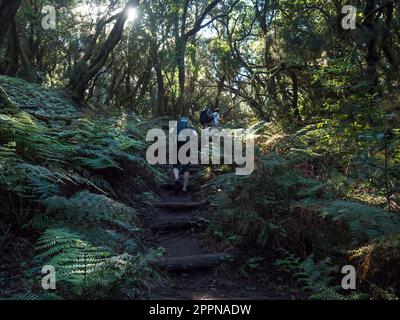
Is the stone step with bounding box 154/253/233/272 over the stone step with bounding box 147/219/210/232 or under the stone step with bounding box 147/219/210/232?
under

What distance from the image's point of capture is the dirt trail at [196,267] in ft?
16.0

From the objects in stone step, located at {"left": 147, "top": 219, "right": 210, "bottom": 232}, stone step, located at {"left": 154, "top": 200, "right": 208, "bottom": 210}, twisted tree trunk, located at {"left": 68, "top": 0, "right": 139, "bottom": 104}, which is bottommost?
stone step, located at {"left": 147, "top": 219, "right": 210, "bottom": 232}

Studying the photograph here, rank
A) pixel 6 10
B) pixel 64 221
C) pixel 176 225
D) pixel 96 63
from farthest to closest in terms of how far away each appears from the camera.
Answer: pixel 96 63, pixel 176 225, pixel 6 10, pixel 64 221

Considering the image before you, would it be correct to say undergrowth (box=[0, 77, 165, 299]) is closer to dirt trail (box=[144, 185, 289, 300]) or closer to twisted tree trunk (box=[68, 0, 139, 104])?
dirt trail (box=[144, 185, 289, 300])

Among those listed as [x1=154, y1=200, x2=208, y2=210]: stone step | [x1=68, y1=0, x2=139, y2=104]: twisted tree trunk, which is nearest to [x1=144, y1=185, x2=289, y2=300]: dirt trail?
[x1=154, y1=200, x2=208, y2=210]: stone step

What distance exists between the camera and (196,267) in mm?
5617

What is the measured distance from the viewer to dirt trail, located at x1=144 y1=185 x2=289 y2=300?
4.89 metres

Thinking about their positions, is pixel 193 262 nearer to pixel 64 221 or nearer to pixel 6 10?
pixel 64 221

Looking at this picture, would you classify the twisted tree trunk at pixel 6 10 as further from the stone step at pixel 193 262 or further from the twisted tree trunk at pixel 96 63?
the twisted tree trunk at pixel 96 63

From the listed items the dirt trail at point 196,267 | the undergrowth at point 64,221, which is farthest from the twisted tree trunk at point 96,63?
the dirt trail at point 196,267

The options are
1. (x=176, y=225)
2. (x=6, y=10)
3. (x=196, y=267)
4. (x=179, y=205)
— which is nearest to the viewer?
(x=196, y=267)

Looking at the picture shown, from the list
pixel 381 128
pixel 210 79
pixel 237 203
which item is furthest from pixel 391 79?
pixel 210 79

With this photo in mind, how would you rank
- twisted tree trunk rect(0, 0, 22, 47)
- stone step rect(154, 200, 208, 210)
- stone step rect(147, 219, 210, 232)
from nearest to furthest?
twisted tree trunk rect(0, 0, 22, 47), stone step rect(147, 219, 210, 232), stone step rect(154, 200, 208, 210)

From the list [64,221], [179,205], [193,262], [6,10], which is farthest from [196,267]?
[6,10]
